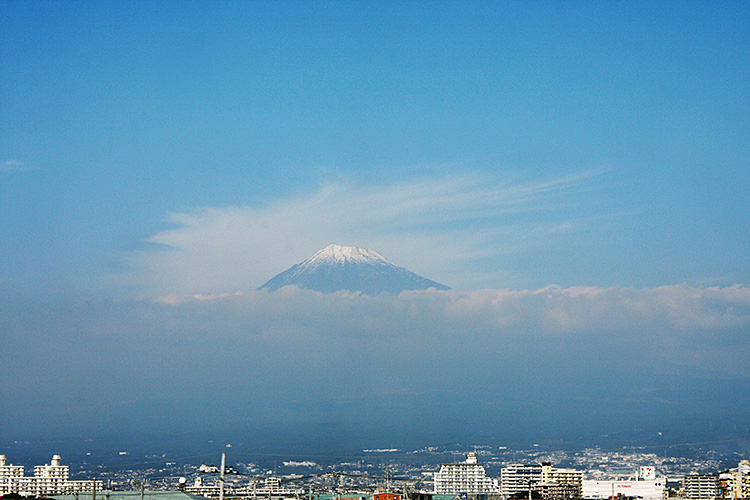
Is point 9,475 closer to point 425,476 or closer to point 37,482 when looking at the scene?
point 37,482

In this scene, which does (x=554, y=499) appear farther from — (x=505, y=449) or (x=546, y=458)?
(x=505, y=449)

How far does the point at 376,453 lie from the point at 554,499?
5529cm

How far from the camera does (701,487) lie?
66312mm

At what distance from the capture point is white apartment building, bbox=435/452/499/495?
6900 cm

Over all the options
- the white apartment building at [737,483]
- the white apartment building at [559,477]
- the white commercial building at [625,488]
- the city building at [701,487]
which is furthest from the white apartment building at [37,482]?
the city building at [701,487]

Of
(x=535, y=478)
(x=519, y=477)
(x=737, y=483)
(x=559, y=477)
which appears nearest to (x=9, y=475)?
(x=519, y=477)

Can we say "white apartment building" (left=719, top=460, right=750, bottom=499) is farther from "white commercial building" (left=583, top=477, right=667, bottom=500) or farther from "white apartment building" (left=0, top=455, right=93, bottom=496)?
"white apartment building" (left=0, top=455, right=93, bottom=496)

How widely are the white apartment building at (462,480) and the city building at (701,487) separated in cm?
1479

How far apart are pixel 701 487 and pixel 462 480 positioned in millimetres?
18251

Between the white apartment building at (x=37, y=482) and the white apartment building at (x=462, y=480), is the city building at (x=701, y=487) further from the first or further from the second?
the white apartment building at (x=37, y=482)

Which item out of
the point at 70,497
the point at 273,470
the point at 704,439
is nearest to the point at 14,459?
the point at 273,470

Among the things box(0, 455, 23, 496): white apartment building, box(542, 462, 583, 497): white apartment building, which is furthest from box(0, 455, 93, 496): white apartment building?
box(542, 462, 583, 497): white apartment building

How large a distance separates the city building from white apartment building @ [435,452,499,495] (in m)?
14.8

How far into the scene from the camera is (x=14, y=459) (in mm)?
93438
